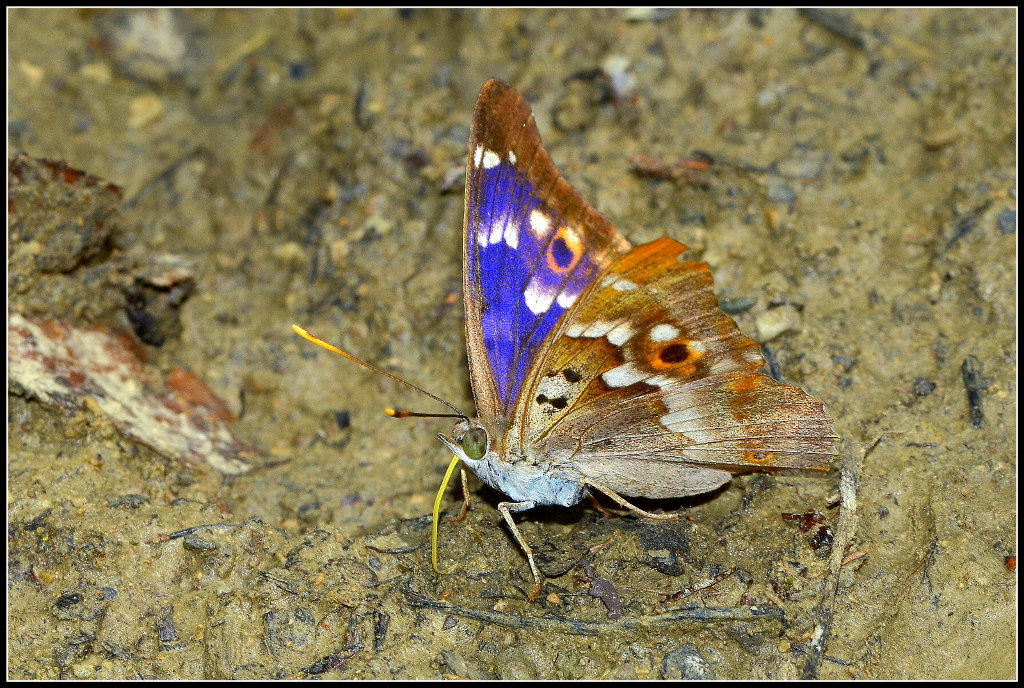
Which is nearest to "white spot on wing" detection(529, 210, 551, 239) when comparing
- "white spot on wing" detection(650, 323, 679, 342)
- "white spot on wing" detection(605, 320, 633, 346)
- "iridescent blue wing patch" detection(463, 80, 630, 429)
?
"iridescent blue wing patch" detection(463, 80, 630, 429)

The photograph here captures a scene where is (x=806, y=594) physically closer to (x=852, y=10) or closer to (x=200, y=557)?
(x=200, y=557)

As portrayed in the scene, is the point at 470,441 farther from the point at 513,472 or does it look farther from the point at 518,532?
the point at 518,532

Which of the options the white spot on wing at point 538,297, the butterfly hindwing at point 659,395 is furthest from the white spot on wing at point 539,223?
the butterfly hindwing at point 659,395

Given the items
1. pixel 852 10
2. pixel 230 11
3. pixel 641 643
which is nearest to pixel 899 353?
pixel 641 643

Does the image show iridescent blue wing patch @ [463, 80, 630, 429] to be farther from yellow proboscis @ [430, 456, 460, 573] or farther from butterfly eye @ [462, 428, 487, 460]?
yellow proboscis @ [430, 456, 460, 573]

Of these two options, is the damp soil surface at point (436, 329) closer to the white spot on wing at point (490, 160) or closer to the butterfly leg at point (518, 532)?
the butterfly leg at point (518, 532)

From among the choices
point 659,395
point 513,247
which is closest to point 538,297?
point 513,247
